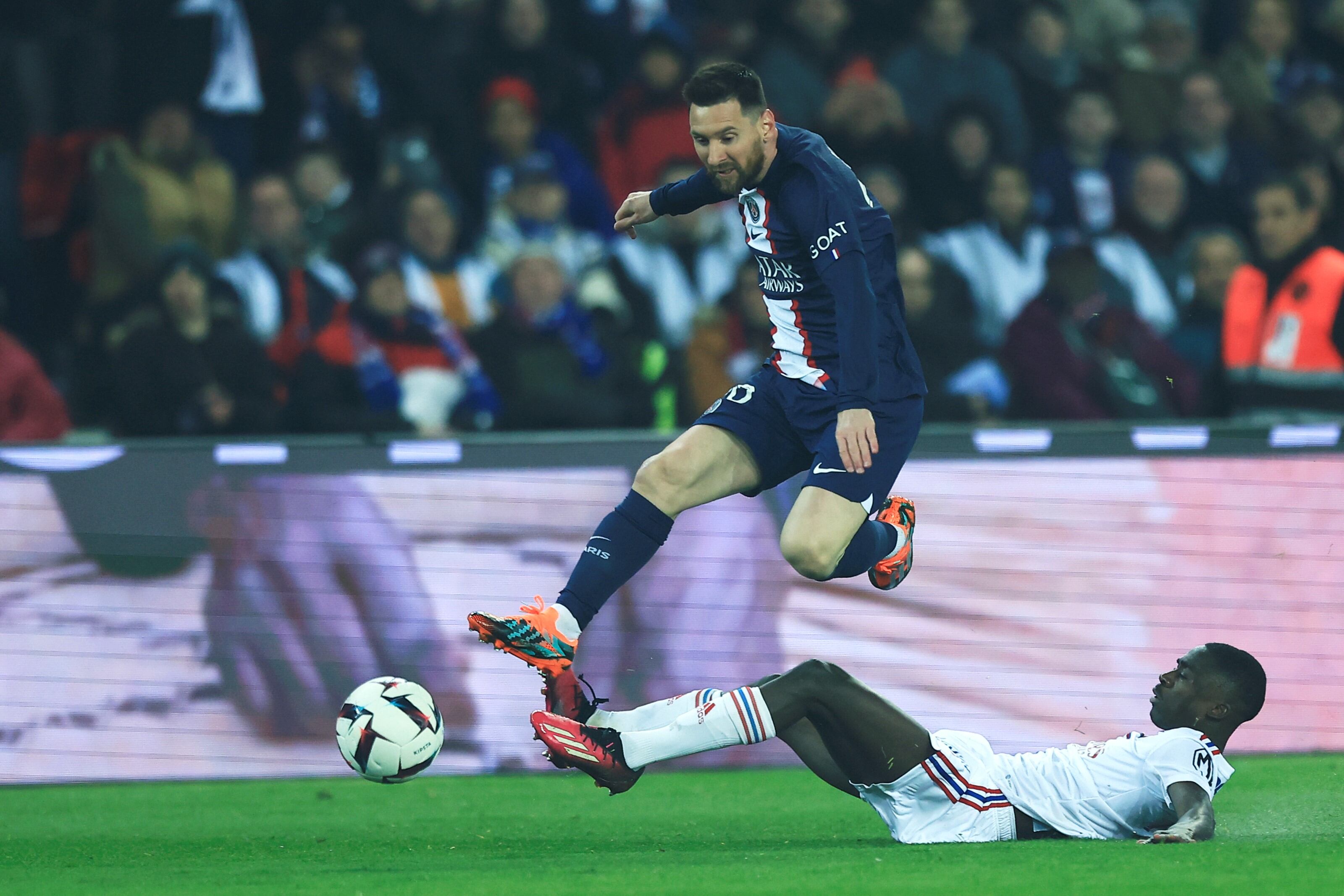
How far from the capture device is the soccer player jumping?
5.43 metres

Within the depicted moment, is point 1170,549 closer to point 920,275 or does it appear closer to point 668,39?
point 920,275

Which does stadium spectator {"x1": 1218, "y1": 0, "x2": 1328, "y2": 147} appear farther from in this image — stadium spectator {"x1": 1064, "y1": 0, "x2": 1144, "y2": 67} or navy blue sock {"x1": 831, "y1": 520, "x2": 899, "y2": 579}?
navy blue sock {"x1": 831, "y1": 520, "x2": 899, "y2": 579}

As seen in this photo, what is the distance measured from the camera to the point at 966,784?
535 centimetres

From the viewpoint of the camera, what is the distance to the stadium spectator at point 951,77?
10555 millimetres

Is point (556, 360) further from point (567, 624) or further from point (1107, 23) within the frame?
point (1107, 23)

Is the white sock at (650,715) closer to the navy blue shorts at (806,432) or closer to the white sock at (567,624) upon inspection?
the white sock at (567,624)

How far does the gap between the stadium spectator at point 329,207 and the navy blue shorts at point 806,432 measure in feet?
13.4

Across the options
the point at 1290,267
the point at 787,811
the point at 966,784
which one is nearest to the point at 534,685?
the point at 787,811

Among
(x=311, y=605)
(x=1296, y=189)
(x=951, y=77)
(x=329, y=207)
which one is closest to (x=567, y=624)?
(x=311, y=605)

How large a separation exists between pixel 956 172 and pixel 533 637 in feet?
18.0

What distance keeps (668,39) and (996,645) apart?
4461 millimetres

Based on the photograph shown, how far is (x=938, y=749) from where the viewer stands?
536 centimetres

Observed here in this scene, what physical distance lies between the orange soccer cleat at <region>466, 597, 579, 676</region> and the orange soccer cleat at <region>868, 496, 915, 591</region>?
1084mm

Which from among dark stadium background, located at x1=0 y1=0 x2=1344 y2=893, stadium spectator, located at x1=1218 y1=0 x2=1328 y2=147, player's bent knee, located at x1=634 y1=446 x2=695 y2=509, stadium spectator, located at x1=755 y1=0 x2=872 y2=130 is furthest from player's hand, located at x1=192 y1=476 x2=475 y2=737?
stadium spectator, located at x1=1218 y1=0 x2=1328 y2=147
